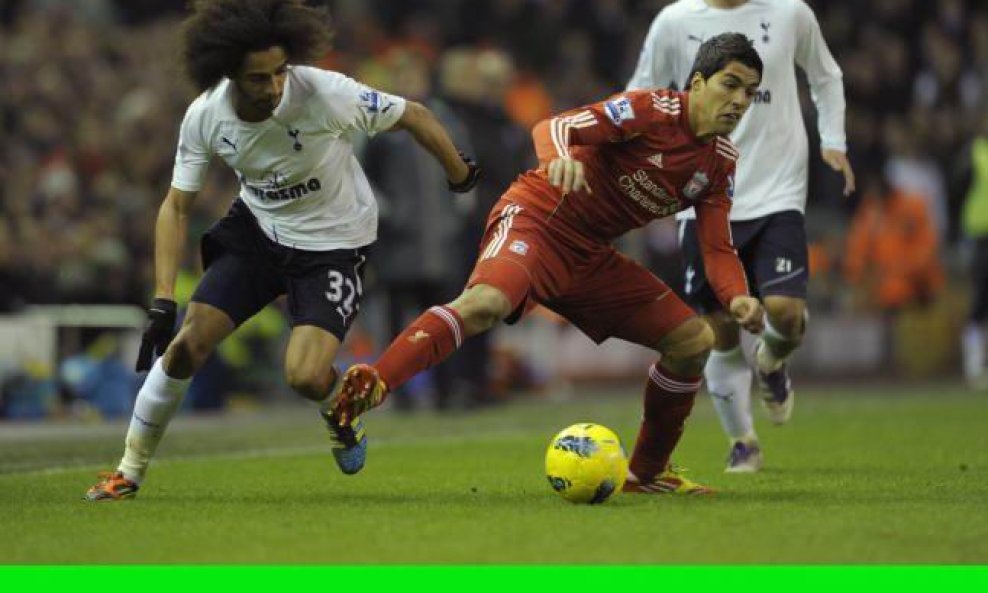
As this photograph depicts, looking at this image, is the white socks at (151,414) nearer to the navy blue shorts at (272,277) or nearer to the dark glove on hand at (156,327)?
the dark glove on hand at (156,327)

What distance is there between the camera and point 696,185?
26.3ft

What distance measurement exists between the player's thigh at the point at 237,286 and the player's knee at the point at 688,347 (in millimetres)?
1791

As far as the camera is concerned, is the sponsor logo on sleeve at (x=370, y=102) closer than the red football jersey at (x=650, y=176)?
No

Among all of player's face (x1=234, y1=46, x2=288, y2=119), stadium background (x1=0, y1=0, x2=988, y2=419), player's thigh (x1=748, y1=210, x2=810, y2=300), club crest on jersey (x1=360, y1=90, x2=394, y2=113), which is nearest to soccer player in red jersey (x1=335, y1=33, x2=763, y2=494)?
club crest on jersey (x1=360, y1=90, x2=394, y2=113)

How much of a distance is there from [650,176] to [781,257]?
175cm

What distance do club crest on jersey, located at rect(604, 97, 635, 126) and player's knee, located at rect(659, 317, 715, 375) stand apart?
37.5 inches

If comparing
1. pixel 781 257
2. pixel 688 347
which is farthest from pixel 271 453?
pixel 688 347

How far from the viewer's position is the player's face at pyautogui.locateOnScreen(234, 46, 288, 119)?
778cm

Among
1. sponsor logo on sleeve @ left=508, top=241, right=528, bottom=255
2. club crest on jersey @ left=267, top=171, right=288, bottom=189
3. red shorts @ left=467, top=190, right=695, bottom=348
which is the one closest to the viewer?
sponsor logo on sleeve @ left=508, top=241, right=528, bottom=255

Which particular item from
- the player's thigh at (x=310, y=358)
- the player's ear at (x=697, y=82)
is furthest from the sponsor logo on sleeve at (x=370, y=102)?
the player's ear at (x=697, y=82)

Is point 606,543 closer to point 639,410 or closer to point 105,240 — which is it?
point 639,410

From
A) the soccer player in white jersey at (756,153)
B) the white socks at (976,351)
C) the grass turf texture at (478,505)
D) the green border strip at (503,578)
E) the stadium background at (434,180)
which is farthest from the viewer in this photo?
the white socks at (976,351)

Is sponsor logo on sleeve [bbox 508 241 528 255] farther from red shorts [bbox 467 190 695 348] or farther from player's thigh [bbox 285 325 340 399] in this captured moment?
player's thigh [bbox 285 325 340 399]

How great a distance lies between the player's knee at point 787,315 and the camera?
9461mm
